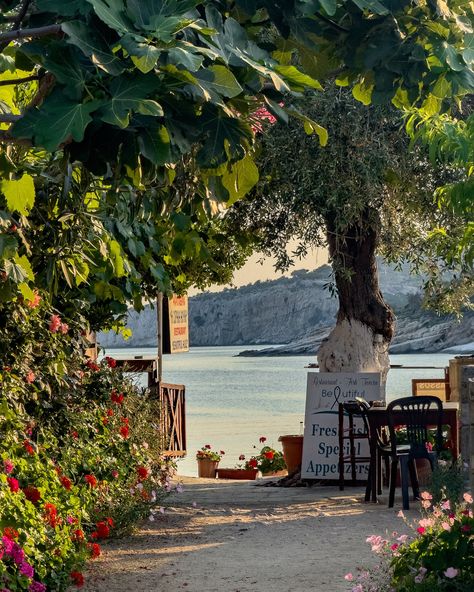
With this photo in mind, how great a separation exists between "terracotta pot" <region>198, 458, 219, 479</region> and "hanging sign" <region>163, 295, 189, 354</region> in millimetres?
2879

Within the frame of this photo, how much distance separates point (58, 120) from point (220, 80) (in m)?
0.48

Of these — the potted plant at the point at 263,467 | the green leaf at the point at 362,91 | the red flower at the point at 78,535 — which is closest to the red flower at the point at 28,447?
the red flower at the point at 78,535

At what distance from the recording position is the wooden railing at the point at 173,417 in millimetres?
12266

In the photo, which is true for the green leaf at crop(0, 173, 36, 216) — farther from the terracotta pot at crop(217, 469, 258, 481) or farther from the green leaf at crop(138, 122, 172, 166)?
the terracotta pot at crop(217, 469, 258, 481)

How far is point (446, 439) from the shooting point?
1157 cm

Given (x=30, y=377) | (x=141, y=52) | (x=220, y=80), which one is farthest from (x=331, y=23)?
(x=30, y=377)

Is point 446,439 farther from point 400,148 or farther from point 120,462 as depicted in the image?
point 120,462

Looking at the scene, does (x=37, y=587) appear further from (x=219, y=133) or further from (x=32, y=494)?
(x=219, y=133)

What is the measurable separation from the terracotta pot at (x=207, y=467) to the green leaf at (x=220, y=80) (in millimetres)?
11921

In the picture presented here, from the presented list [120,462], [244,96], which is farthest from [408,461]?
[244,96]

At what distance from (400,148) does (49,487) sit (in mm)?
5949

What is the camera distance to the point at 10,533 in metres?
5.02

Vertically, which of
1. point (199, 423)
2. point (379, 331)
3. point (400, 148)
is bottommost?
point (199, 423)

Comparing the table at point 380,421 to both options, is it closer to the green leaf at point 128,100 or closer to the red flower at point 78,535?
the red flower at point 78,535
